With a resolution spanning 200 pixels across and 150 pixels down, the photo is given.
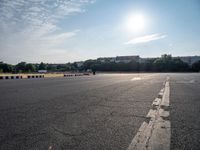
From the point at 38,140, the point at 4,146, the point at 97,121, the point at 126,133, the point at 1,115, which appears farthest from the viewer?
the point at 1,115

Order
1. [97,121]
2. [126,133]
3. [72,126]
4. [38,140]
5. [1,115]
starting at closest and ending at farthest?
[38,140] → [126,133] → [72,126] → [97,121] → [1,115]

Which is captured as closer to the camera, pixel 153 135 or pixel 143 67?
pixel 153 135

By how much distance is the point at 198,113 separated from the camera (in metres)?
5.51

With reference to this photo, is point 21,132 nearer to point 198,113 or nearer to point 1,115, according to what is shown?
point 1,115

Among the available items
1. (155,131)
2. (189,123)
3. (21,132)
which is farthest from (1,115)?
(189,123)

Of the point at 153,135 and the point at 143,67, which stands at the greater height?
the point at 143,67

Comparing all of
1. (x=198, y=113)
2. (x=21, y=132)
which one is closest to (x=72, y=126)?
(x=21, y=132)

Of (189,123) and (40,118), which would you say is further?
(40,118)

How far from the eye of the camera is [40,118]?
16.1 feet

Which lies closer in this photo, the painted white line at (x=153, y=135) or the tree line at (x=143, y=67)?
the painted white line at (x=153, y=135)

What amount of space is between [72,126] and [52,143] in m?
1.01

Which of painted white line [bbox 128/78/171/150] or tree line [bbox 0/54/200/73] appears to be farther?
tree line [bbox 0/54/200/73]

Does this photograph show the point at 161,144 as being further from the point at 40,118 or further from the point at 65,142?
the point at 40,118

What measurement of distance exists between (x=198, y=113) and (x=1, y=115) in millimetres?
4884
